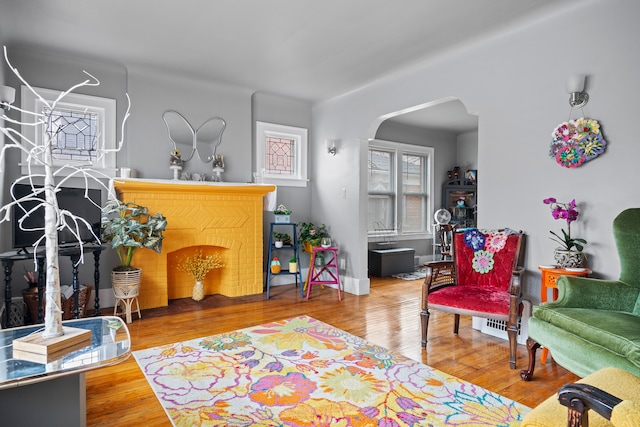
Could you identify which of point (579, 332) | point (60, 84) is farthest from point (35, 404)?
point (60, 84)

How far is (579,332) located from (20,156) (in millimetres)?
4798

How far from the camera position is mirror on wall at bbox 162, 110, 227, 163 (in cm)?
454

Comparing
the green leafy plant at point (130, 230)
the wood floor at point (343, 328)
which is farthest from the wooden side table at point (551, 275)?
the green leafy plant at point (130, 230)

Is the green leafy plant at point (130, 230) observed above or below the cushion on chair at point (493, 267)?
above

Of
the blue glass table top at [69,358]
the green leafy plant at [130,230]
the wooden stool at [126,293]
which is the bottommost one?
the wooden stool at [126,293]

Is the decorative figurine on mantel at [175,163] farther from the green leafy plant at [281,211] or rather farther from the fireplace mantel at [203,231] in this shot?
the green leafy plant at [281,211]

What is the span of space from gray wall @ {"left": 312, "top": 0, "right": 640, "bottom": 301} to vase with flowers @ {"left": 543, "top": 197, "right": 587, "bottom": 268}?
7 cm

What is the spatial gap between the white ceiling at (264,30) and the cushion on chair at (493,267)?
5.83 ft

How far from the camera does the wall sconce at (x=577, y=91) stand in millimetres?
2752

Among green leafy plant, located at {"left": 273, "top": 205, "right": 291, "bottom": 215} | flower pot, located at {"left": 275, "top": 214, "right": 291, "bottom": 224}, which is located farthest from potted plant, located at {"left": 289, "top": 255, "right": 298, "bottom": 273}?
green leafy plant, located at {"left": 273, "top": 205, "right": 291, "bottom": 215}

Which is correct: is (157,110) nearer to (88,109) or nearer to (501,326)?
(88,109)

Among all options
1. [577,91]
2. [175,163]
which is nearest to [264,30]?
[175,163]

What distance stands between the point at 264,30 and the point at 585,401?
3.33 meters

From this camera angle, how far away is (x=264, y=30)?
333 cm
